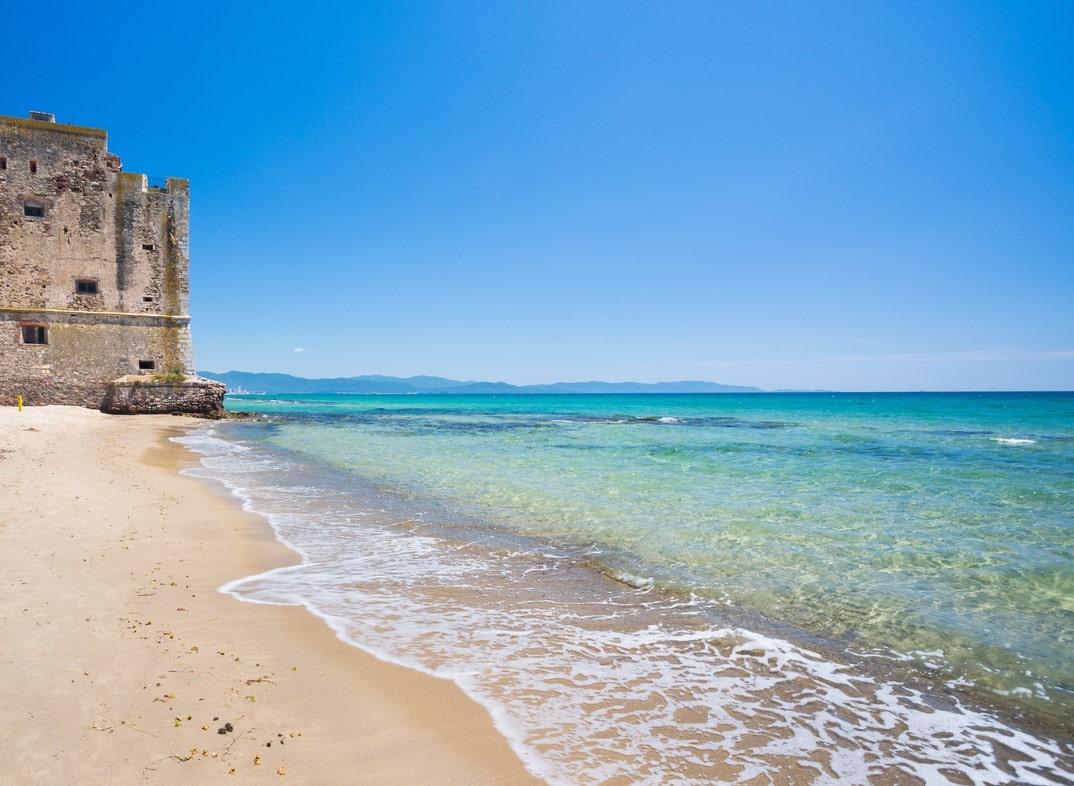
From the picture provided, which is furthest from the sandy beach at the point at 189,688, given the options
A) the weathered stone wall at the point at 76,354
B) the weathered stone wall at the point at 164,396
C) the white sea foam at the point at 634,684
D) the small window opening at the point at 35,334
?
the small window opening at the point at 35,334

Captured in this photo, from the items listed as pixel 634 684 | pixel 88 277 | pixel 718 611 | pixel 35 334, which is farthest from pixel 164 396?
pixel 634 684

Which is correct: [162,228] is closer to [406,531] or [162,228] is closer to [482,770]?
[406,531]

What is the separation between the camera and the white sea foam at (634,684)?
3115mm

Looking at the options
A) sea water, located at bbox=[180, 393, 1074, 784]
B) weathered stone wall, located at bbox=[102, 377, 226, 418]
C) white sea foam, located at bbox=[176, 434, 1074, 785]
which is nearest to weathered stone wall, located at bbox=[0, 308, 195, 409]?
weathered stone wall, located at bbox=[102, 377, 226, 418]

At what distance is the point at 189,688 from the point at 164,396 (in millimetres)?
29085

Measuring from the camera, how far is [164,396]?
91.4ft

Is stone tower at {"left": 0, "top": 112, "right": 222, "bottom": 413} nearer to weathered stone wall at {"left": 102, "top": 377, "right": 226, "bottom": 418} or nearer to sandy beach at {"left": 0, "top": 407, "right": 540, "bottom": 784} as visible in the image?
weathered stone wall at {"left": 102, "top": 377, "right": 226, "bottom": 418}

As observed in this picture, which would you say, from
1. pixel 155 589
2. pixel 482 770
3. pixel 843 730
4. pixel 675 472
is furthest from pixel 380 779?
pixel 675 472

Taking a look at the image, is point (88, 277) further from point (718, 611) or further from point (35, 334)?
point (718, 611)

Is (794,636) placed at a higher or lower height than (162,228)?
lower

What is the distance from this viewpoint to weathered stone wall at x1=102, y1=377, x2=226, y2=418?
86.8ft

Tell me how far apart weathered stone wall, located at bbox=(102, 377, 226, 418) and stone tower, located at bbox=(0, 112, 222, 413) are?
0.16 ft

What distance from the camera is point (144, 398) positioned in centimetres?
2719

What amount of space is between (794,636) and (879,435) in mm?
25748
